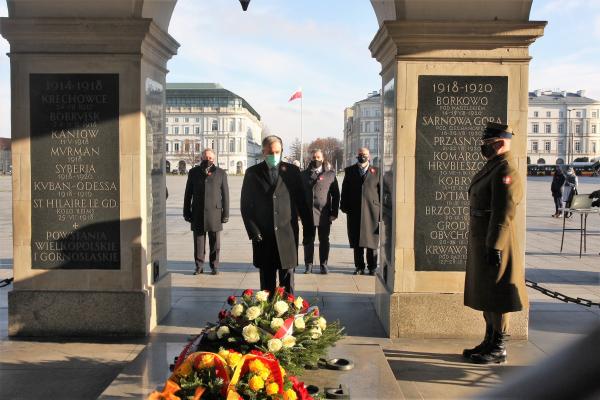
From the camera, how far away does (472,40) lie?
6.82 m

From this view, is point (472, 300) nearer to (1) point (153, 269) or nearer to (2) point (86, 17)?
(1) point (153, 269)

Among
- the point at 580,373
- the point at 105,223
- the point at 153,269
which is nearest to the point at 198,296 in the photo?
the point at 153,269

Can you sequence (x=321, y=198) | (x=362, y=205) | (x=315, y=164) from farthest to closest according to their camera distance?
(x=315, y=164)
(x=321, y=198)
(x=362, y=205)

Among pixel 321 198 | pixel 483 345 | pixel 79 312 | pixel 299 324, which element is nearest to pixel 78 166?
pixel 79 312

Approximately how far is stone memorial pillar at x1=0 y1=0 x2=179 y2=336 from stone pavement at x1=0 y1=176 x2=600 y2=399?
0.42 metres

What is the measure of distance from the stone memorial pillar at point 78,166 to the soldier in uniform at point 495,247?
345 centimetres

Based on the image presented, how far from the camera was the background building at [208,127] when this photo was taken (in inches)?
4993

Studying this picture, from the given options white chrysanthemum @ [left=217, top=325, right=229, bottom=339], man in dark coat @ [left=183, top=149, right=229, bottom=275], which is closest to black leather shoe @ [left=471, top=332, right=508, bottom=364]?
white chrysanthemum @ [left=217, top=325, right=229, bottom=339]

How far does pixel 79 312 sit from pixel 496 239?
14.2 feet

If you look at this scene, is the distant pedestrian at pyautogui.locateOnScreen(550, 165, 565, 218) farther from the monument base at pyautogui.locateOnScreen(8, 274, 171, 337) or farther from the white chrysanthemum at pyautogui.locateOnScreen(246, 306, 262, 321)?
the white chrysanthemum at pyautogui.locateOnScreen(246, 306, 262, 321)

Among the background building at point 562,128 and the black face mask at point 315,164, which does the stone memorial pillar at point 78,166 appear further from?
the background building at point 562,128

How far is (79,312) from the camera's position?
6949 millimetres

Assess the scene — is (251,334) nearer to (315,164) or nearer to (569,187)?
(315,164)

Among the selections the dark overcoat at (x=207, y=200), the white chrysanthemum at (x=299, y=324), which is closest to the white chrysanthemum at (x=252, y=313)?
the white chrysanthemum at (x=299, y=324)
